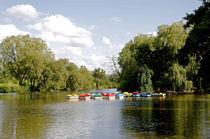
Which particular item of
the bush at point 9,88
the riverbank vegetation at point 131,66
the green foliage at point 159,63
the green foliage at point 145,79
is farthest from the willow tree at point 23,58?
the green foliage at point 145,79

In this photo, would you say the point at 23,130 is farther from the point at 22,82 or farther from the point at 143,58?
the point at 22,82

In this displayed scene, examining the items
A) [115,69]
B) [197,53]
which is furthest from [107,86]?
[197,53]

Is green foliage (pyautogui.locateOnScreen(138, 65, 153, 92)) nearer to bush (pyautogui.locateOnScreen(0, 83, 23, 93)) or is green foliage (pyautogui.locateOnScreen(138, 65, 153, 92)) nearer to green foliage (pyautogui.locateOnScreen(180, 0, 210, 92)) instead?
bush (pyautogui.locateOnScreen(0, 83, 23, 93))

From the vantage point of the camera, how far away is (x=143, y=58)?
63.0m

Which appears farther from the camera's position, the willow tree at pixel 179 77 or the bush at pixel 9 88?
the bush at pixel 9 88

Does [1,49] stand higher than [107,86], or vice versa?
[1,49]

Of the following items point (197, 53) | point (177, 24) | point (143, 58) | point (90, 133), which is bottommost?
point (90, 133)

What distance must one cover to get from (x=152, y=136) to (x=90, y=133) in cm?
397

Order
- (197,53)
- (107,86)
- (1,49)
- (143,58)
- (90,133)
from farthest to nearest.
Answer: (107,86) → (1,49) → (143,58) → (197,53) → (90,133)

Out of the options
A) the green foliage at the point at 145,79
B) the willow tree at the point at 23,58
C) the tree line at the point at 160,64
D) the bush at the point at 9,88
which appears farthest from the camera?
the bush at the point at 9,88

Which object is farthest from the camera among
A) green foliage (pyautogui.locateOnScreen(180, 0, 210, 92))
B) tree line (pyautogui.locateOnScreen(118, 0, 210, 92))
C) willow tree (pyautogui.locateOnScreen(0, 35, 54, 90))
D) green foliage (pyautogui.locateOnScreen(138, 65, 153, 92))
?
willow tree (pyautogui.locateOnScreen(0, 35, 54, 90))

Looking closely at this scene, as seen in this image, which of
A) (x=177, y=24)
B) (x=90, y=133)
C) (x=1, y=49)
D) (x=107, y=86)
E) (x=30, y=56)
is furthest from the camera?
(x=107, y=86)

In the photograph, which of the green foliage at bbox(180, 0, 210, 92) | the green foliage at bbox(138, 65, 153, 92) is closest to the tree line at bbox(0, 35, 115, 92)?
the green foliage at bbox(138, 65, 153, 92)

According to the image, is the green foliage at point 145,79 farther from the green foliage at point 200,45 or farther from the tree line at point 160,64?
the green foliage at point 200,45
